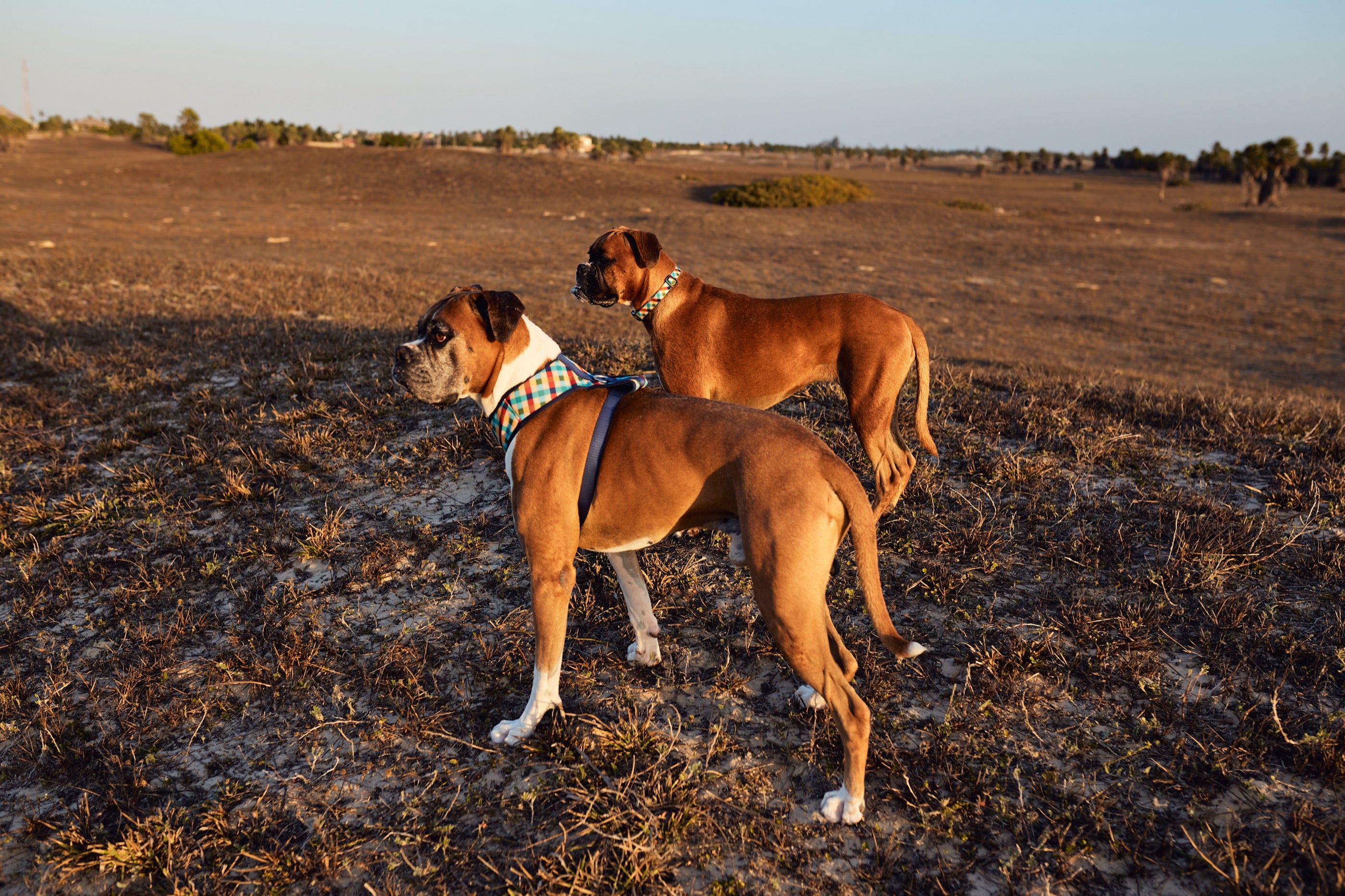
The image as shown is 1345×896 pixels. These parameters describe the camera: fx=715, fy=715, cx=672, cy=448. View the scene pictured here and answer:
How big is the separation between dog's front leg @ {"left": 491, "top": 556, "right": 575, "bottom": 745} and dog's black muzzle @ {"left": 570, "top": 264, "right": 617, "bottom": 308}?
104 inches

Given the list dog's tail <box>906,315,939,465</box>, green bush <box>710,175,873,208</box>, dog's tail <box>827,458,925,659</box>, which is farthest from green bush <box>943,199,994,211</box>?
dog's tail <box>827,458,925,659</box>

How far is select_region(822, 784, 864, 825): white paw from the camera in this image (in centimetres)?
291

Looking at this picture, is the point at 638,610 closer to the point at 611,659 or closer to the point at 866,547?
the point at 611,659

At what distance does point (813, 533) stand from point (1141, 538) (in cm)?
306

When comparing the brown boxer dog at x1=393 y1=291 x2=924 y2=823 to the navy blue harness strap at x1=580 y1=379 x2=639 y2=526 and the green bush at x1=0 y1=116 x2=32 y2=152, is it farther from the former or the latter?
the green bush at x1=0 y1=116 x2=32 y2=152

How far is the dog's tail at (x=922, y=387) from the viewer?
199 inches

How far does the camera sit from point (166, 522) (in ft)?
17.1

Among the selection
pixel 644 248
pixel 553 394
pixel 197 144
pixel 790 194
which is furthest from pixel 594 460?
pixel 197 144

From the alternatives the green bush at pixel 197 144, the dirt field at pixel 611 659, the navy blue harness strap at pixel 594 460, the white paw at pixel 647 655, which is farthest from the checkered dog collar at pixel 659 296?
the green bush at pixel 197 144

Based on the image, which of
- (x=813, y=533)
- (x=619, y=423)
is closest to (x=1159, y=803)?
(x=813, y=533)

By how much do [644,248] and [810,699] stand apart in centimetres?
336

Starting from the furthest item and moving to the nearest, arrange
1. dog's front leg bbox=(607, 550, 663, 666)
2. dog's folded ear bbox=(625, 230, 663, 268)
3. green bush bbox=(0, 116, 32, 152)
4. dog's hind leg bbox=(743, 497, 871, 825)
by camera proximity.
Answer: green bush bbox=(0, 116, 32, 152) < dog's folded ear bbox=(625, 230, 663, 268) < dog's front leg bbox=(607, 550, 663, 666) < dog's hind leg bbox=(743, 497, 871, 825)

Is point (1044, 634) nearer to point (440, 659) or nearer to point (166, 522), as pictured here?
point (440, 659)

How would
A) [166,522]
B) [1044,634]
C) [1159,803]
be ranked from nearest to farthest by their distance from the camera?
[1159,803]
[1044,634]
[166,522]
